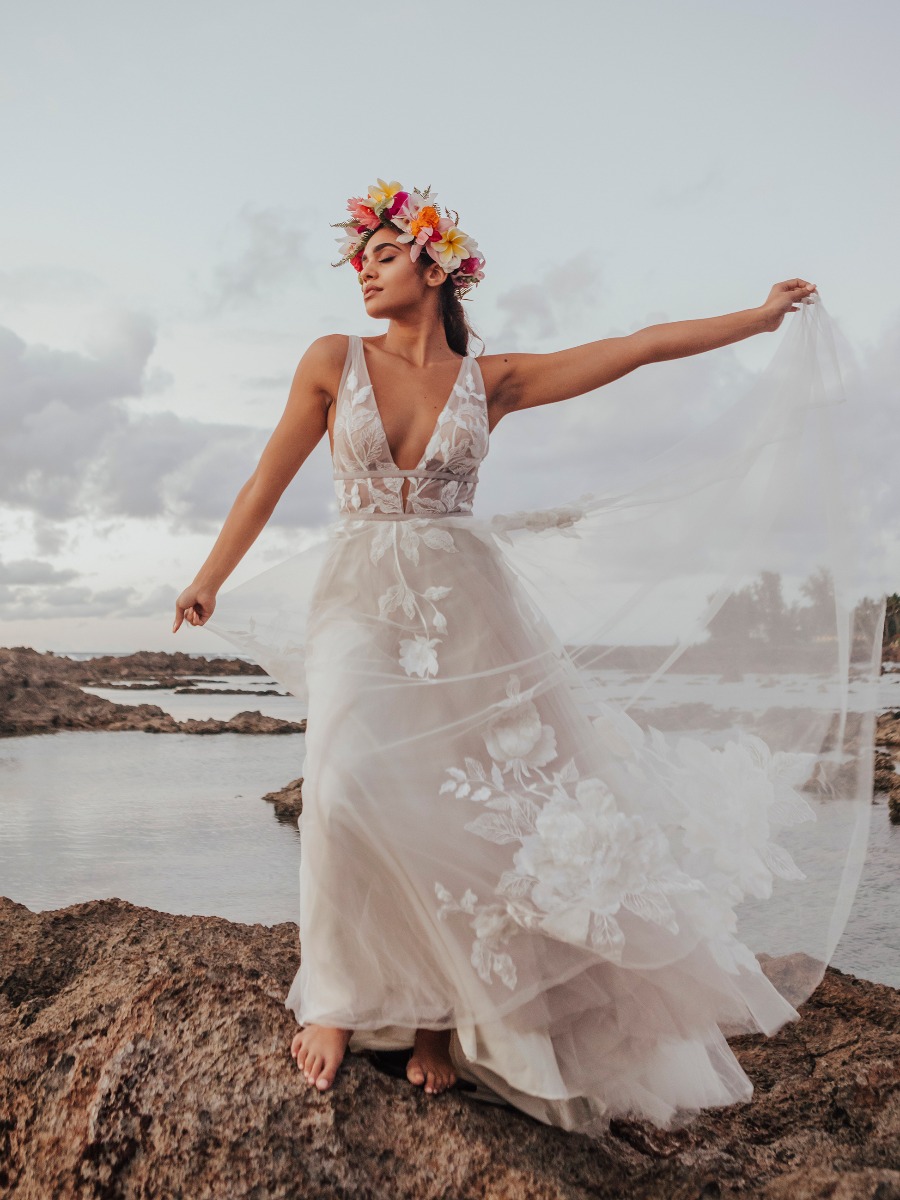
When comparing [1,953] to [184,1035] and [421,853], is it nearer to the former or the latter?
[184,1035]

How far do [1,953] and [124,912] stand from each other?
37 cm

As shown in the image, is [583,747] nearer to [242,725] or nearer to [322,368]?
[322,368]

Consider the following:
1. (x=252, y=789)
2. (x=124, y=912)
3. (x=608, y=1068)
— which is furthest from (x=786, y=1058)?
(x=252, y=789)

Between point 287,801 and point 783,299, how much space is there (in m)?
3.83

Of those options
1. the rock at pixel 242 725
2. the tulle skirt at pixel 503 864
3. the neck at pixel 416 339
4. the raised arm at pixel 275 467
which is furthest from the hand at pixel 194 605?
the rock at pixel 242 725

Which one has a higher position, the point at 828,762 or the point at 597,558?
the point at 597,558

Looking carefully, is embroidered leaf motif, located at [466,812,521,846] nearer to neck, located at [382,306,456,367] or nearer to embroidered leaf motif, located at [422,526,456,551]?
embroidered leaf motif, located at [422,526,456,551]

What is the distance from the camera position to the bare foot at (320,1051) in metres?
1.75

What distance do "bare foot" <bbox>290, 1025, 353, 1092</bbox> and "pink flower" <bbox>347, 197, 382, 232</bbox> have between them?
6.13 feet

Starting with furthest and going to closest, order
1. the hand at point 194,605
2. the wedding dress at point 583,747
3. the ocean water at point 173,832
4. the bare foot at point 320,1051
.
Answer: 1. the ocean water at point 173,832
2. the hand at point 194,605
3. the wedding dress at point 583,747
4. the bare foot at point 320,1051

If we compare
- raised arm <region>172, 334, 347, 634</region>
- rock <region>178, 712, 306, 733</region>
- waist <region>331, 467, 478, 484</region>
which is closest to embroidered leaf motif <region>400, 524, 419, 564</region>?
waist <region>331, 467, 478, 484</region>

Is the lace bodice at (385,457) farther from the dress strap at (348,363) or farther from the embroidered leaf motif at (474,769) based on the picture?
the embroidered leaf motif at (474,769)

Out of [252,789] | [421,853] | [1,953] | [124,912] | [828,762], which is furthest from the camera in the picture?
[252,789]

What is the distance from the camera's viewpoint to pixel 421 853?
6.05 ft
